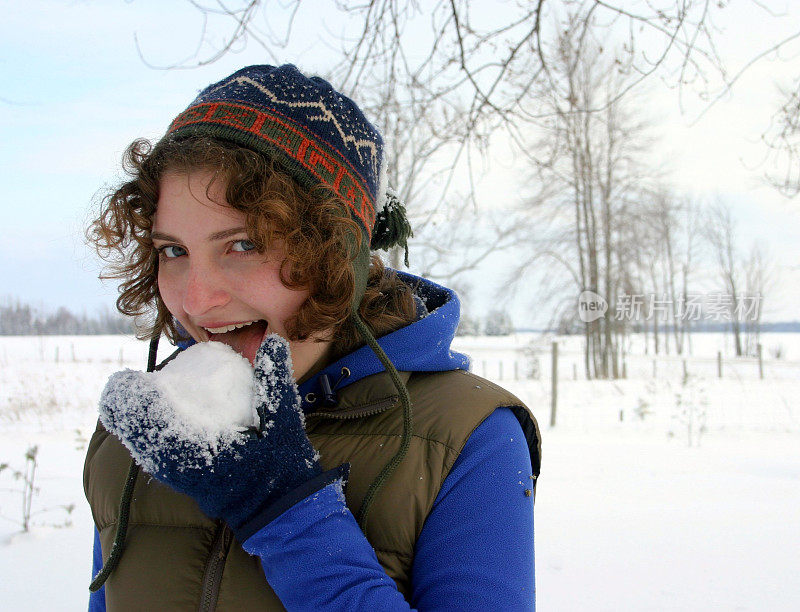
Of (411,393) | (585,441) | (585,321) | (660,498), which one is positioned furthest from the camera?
(585,321)

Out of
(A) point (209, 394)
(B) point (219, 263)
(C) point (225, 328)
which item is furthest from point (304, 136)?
(A) point (209, 394)

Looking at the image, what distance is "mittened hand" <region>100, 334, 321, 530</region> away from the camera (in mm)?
860

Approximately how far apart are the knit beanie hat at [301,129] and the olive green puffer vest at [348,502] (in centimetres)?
23

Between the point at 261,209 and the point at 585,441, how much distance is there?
714 centimetres

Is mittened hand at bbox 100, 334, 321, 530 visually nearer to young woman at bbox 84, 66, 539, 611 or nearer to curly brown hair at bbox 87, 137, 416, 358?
young woman at bbox 84, 66, 539, 611

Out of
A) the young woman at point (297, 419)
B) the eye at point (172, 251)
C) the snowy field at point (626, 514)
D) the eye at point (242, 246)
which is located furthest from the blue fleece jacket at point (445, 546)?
the snowy field at point (626, 514)

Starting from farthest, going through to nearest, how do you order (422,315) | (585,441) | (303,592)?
(585,441) < (422,315) < (303,592)

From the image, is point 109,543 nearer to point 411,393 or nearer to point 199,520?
point 199,520

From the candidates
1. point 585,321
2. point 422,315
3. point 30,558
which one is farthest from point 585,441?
point 585,321

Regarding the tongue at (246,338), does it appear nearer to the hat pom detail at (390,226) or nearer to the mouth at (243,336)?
the mouth at (243,336)

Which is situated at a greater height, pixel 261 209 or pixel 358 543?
pixel 261 209

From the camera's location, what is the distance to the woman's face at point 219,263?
1014mm

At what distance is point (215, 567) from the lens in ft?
3.12

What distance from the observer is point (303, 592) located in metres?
0.83
